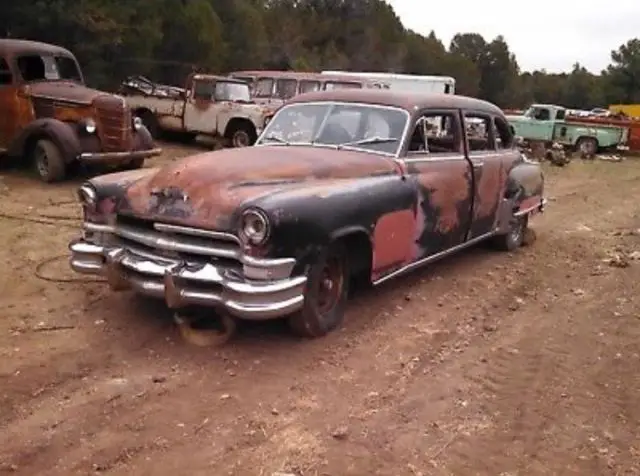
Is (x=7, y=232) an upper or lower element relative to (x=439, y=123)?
lower

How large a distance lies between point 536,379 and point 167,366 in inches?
90.5

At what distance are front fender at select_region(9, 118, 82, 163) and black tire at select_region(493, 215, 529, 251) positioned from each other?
20.6 ft

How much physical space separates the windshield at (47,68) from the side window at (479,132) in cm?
752

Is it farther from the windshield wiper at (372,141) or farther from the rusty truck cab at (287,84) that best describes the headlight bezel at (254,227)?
the rusty truck cab at (287,84)

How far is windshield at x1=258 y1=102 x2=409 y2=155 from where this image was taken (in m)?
6.24

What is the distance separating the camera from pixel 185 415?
4105mm

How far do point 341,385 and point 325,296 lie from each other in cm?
91

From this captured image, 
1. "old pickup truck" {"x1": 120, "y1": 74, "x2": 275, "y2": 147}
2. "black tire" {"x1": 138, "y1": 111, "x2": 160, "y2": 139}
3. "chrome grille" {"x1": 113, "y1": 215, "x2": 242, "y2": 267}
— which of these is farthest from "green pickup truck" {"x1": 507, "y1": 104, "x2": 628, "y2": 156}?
"chrome grille" {"x1": 113, "y1": 215, "x2": 242, "y2": 267}

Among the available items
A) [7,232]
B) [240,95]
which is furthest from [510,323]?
[240,95]

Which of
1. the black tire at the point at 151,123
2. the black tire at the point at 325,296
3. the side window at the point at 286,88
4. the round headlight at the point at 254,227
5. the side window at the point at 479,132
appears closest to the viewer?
the round headlight at the point at 254,227

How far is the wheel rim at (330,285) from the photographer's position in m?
5.29

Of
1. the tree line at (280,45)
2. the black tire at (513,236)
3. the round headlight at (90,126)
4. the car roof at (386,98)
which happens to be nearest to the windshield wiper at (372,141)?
the car roof at (386,98)

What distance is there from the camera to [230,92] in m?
16.9

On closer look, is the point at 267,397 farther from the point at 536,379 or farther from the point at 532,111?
the point at 532,111
